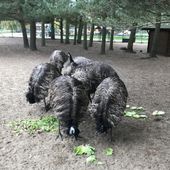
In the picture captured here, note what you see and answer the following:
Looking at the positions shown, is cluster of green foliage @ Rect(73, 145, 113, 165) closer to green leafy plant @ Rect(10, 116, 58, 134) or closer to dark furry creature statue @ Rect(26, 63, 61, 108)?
green leafy plant @ Rect(10, 116, 58, 134)

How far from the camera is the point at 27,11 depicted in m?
16.9

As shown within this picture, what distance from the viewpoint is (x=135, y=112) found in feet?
23.3

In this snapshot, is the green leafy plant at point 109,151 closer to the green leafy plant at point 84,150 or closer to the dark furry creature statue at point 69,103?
the green leafy plant at point 84,150

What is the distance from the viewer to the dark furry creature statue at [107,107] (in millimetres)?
5297

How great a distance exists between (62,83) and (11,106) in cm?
231

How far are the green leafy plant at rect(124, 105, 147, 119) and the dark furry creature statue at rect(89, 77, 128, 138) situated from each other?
4.08 feet

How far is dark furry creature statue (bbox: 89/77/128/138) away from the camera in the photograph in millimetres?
5297

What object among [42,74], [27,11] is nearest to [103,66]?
[42,74]

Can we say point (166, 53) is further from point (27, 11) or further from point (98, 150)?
point (98, 150)

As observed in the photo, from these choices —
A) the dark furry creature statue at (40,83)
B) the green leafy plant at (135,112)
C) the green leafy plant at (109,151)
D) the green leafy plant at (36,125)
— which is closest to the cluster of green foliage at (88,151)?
the green leafy plant at (109,151)

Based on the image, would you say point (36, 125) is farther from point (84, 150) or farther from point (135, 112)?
point (135, 112)

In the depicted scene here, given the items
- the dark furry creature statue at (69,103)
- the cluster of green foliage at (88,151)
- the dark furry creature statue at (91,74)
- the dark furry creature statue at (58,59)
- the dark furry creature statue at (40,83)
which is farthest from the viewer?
the dark furry creature statue at (58,59)

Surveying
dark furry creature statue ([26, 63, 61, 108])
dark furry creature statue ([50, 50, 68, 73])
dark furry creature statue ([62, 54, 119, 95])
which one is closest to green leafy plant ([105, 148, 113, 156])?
dark furry creature statue ([62, 54, 119, 95])

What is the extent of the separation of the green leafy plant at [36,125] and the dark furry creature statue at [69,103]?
2.12 feet
